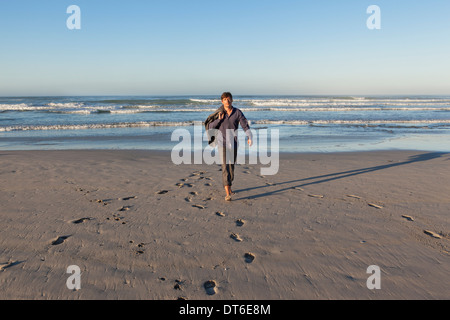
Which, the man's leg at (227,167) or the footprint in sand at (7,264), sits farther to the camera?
the man's leg at (227,167)

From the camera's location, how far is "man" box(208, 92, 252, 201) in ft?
17.5

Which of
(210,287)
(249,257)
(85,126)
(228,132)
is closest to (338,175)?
(228,132)

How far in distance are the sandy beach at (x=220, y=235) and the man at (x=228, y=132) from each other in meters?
0.49

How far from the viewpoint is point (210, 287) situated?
289cm

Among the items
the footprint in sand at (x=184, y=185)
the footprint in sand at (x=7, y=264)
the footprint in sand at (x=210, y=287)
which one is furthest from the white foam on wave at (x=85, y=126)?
the footprint in sand at (x=210, y=287)

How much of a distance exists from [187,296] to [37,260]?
5.80 ft

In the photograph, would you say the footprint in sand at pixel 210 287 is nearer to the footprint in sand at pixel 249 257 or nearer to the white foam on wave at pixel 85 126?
the footprint in sand at pixel 249 257

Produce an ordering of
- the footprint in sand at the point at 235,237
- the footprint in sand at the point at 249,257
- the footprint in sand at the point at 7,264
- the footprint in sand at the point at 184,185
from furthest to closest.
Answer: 1. the footprint in sand at the point at 184,185
2. the footprint in sand at the point at 235,237
3. the footprint in sand at the point at 249,257
4. the footprint in sand at the point at 7,264

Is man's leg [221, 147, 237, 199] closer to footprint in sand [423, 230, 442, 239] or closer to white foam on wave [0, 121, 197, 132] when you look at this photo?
footprint in sand [423, 230, 442, 239]

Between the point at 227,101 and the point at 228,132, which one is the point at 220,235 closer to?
the point at 228,132

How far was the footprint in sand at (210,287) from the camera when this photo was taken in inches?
111

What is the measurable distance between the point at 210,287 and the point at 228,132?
9.94 feet

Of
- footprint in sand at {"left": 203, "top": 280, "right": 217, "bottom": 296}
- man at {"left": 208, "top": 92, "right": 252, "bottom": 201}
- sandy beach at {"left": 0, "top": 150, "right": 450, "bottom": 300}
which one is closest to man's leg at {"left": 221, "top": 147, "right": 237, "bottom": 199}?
man at {"left": 208, "top": 92, "right": 252, "bottom": 201}

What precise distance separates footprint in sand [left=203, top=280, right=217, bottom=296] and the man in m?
2.48
